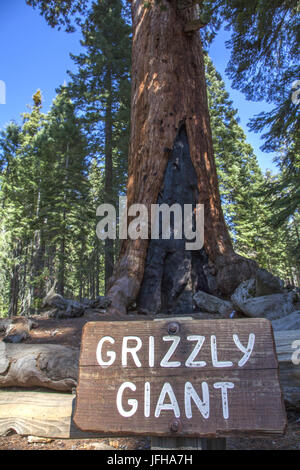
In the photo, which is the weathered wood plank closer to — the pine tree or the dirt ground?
the dirt ground

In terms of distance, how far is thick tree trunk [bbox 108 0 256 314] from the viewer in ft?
19.1

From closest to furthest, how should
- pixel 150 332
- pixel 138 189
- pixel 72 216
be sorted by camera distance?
pixel 150 332 → pixel 138 189 → pixel 72 216

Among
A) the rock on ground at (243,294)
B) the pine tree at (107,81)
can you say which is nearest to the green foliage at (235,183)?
the pine tree at (107,81)

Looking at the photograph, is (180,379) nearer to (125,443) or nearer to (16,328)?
(125,443)

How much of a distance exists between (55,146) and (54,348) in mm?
13691

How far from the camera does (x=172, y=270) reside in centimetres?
589

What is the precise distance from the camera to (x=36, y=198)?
1644 centimetres

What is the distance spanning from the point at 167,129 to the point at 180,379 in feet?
18.9

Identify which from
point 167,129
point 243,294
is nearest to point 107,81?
point 167,129

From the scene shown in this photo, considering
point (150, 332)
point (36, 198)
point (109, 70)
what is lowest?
point (150, 332)

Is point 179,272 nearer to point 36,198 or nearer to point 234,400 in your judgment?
point 234,400
